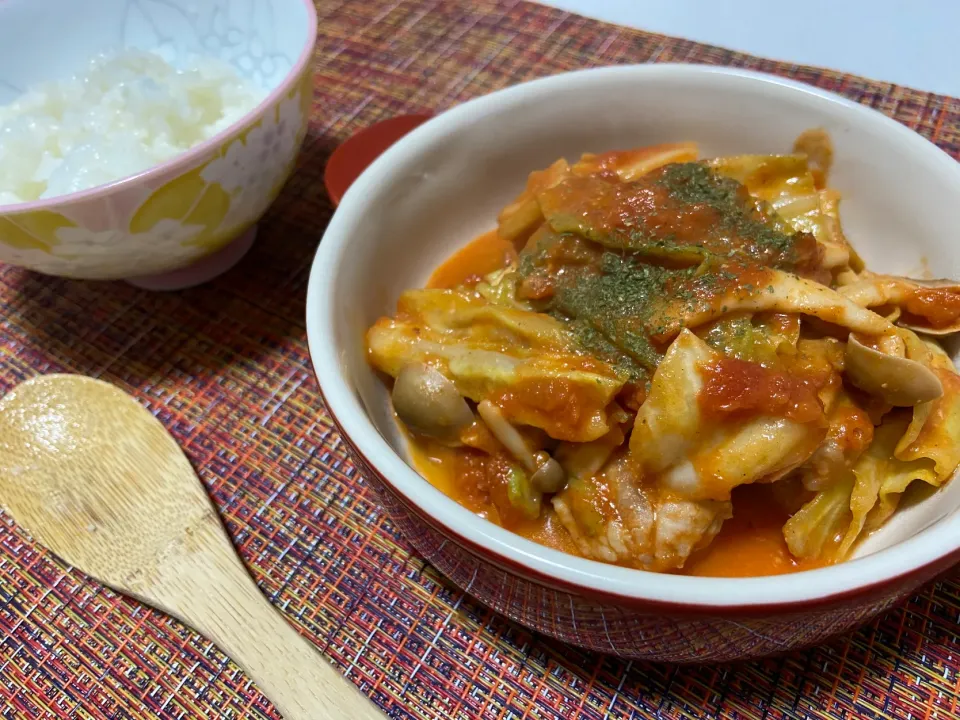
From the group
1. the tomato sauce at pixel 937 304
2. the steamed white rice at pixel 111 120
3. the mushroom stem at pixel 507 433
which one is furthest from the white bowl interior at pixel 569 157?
the steamed white rice at pixel 111 120

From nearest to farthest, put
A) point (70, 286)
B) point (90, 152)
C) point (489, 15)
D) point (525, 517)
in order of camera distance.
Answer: point (525, 517) → point (90, 152) → point (70, 286) → point (489, 15)

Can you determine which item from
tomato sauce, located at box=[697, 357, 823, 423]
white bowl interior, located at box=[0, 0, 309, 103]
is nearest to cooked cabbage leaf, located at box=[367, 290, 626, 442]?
tomato sauce, located at box=[697, 357, 823, 423]

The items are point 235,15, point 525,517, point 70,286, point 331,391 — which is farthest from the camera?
point 235,15

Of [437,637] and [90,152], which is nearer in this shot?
[437,637]

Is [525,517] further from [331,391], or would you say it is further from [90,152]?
[90,152]

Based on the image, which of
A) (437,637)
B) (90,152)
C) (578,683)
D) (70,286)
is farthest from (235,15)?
(578,683)

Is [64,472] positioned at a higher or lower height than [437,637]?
lower

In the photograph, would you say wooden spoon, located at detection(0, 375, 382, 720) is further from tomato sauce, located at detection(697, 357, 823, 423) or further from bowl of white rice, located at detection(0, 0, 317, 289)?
tomato sauce, located at detection(697, 357, 823, 423)
